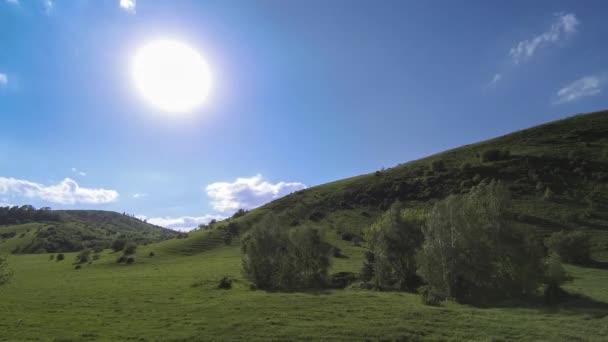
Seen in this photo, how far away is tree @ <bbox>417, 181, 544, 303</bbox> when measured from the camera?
33.5 metres

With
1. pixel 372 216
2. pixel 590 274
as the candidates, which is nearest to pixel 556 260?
pixel 590 274

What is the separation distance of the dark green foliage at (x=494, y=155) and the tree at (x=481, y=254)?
80.1 m

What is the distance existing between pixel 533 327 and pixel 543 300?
37.8 feet

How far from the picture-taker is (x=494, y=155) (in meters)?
109

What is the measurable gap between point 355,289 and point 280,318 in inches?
924

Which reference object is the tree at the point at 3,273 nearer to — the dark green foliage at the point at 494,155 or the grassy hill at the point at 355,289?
the grassy hill at the point at 355,289

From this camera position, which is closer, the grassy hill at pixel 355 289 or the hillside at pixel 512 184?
the grassy hill at pixel 355 289

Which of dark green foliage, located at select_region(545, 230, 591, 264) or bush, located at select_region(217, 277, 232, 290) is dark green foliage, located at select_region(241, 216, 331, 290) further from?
dark green foliage, located at select_region(545, 230, 591, 264)

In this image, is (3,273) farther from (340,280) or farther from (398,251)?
(398,251)

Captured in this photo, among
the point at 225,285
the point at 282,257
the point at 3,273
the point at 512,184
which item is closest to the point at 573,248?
the point at 512,184

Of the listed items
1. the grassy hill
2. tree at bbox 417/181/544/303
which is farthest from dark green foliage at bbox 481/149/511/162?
tree at bbox 417/181/544/303

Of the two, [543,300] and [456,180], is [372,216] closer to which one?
[456,180]

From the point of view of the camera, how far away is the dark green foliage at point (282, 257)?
52.9 metres

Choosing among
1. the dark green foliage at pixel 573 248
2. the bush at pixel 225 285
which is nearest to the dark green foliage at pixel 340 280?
the bush at pixel 225 285
